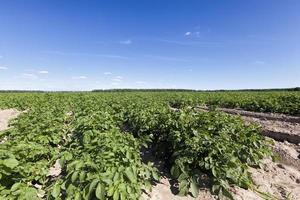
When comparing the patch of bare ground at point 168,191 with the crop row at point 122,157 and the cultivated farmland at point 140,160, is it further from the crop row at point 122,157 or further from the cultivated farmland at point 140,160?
the crop row at point 122,157

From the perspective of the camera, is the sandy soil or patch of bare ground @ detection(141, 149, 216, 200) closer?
Answer: patch of bare ground @ detection(141, 149, 216, 200)

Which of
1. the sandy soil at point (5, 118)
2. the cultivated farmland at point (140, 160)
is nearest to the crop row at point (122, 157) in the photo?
the cultivated farmland at point (140, 160)

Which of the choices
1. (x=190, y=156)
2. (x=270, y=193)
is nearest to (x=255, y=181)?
(x=270, y=193)

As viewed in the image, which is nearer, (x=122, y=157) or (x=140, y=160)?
(x=122, y=157)

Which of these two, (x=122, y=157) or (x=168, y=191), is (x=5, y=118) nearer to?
(x=168, y=191)

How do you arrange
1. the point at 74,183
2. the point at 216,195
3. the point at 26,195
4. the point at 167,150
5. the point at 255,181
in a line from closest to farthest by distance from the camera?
the point at 26,195 < the point at 74,183 < the point at 216,195 < the point at 255,181 < the point at 167,150

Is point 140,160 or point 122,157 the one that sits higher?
point 122,157

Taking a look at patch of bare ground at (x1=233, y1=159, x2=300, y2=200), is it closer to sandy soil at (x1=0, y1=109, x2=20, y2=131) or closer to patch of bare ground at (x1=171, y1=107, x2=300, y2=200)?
patch of bare ground at (x1=171, y1=107, x2=300, y2=200)

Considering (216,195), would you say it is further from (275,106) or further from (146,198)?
(275,106)

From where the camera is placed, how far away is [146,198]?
3832mm

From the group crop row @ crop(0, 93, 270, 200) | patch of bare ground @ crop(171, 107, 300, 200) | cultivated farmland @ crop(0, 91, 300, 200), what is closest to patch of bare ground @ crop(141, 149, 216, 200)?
cultivated farmland @ crop(0, 91, 300, 200)

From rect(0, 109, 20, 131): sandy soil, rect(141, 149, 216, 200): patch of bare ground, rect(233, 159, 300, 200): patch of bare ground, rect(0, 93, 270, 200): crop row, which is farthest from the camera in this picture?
rect(0, 109, 20, 131): sandy soil

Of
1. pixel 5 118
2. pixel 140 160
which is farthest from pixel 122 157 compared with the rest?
pixel 5 118

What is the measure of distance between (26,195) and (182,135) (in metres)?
3.13
